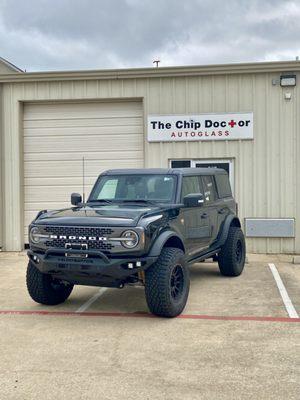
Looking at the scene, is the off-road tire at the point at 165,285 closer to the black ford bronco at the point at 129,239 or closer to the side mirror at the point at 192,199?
the black ford bronco at the point at 129,239

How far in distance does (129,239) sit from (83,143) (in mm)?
7054

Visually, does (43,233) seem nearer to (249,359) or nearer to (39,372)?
(39,372)

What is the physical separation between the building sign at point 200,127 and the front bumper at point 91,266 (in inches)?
247

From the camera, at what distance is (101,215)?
6156 mm

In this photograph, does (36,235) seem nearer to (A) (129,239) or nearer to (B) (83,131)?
(A) (129,239)

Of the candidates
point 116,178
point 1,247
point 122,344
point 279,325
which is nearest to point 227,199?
point 116,178

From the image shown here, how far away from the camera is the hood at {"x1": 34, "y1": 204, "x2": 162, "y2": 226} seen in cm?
592

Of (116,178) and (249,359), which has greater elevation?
(116,178)

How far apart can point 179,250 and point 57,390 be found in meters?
2.73

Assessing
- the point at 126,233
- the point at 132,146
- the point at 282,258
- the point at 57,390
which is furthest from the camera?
the point at 132,146

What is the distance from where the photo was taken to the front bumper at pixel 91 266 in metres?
5.76

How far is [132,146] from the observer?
12273mm

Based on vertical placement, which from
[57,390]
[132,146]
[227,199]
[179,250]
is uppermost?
[132,146]

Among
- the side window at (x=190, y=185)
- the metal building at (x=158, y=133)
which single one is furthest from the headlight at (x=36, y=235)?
the metal building at (x=158, y=133)
